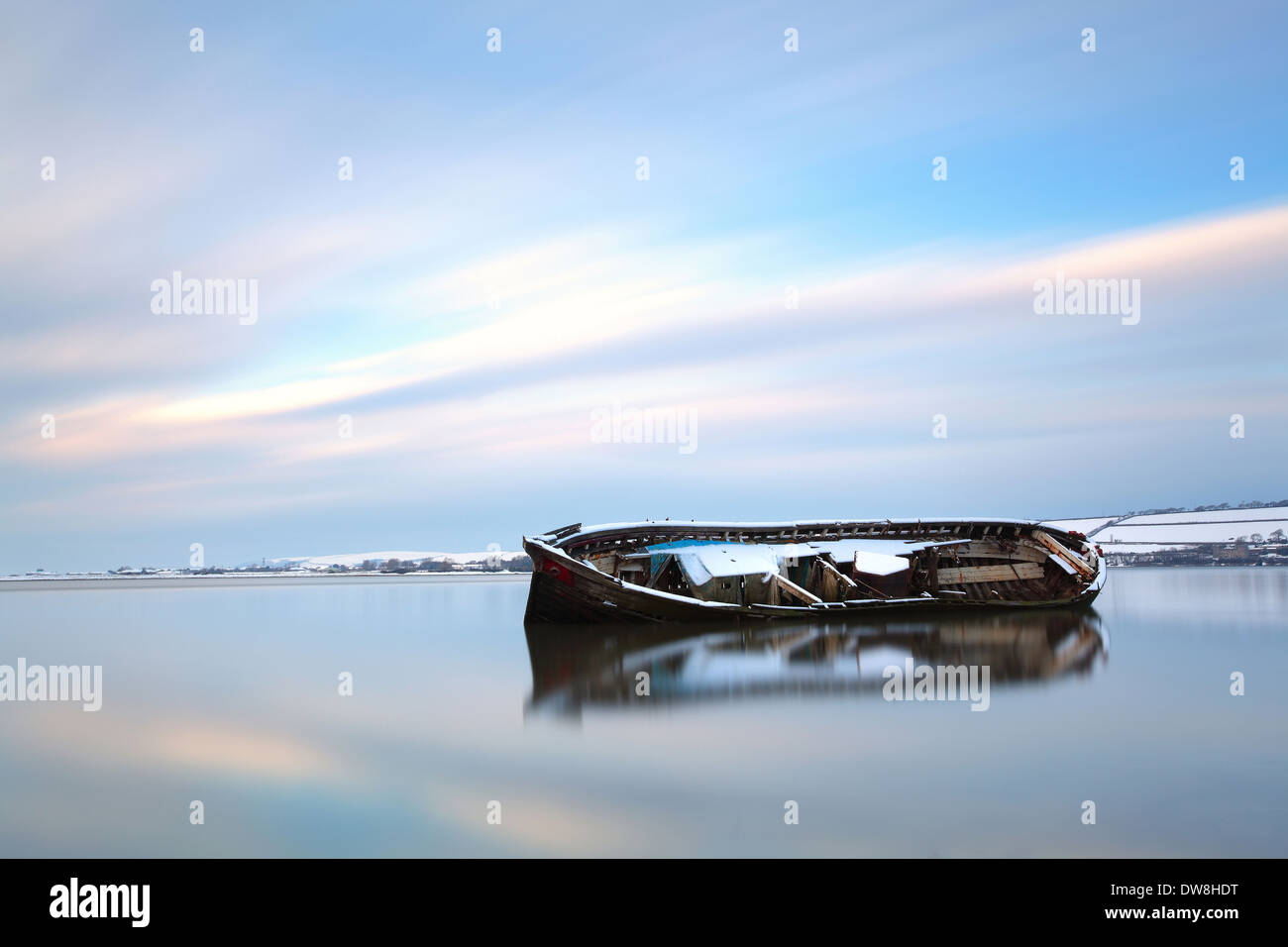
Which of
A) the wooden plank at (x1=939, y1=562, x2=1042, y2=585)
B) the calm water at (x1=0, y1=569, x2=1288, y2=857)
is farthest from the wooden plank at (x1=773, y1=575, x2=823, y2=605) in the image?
the wooden plank at (x1=939, y1=562, x2=1042, y2=585)

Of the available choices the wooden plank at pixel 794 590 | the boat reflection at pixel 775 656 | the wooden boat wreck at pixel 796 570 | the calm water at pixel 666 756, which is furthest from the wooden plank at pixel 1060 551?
the wooden plank at pixel 794 590

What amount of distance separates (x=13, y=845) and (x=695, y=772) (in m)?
8.18

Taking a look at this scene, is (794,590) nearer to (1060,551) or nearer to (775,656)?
(775,656)

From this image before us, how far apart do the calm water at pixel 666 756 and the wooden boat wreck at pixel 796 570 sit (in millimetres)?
3822

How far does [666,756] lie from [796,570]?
24189mm

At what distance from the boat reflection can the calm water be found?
16cm

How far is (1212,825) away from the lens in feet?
33.7

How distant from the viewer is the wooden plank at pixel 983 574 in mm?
41125

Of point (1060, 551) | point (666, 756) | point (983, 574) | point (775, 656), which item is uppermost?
point (1060, 551)

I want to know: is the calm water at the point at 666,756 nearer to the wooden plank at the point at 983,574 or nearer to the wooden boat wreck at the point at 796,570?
the wooden boat wreck at the point at 796,570

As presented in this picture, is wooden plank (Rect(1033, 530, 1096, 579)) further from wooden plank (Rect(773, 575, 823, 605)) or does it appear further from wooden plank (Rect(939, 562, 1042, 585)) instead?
wooden plank (Rect(773, 575, 823, 605))

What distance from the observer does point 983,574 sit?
41312 millimetres

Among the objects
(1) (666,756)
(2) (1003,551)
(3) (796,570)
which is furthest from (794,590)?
(1) (666,756)
